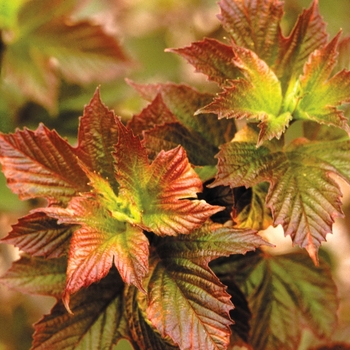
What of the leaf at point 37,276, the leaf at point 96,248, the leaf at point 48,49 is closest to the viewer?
the leaf at point 96,248

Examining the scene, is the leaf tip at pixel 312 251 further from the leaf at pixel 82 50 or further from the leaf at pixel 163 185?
the leaf at pixel 82 50

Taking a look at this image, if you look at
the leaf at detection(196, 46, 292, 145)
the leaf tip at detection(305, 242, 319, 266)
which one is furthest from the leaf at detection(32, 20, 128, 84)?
the leaf tip at detection(305, 242, 319, 266)

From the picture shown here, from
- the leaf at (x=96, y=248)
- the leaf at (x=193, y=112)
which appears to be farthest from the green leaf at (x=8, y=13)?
the leaf at (x=96, y=248)

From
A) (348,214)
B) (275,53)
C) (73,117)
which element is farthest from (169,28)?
(275,53)

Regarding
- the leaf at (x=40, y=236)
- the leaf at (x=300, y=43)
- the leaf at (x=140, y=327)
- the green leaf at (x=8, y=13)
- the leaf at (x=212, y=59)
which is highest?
the green leaf at (x=8, y=13)

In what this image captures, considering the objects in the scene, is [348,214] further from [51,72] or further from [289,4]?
[51,72]
